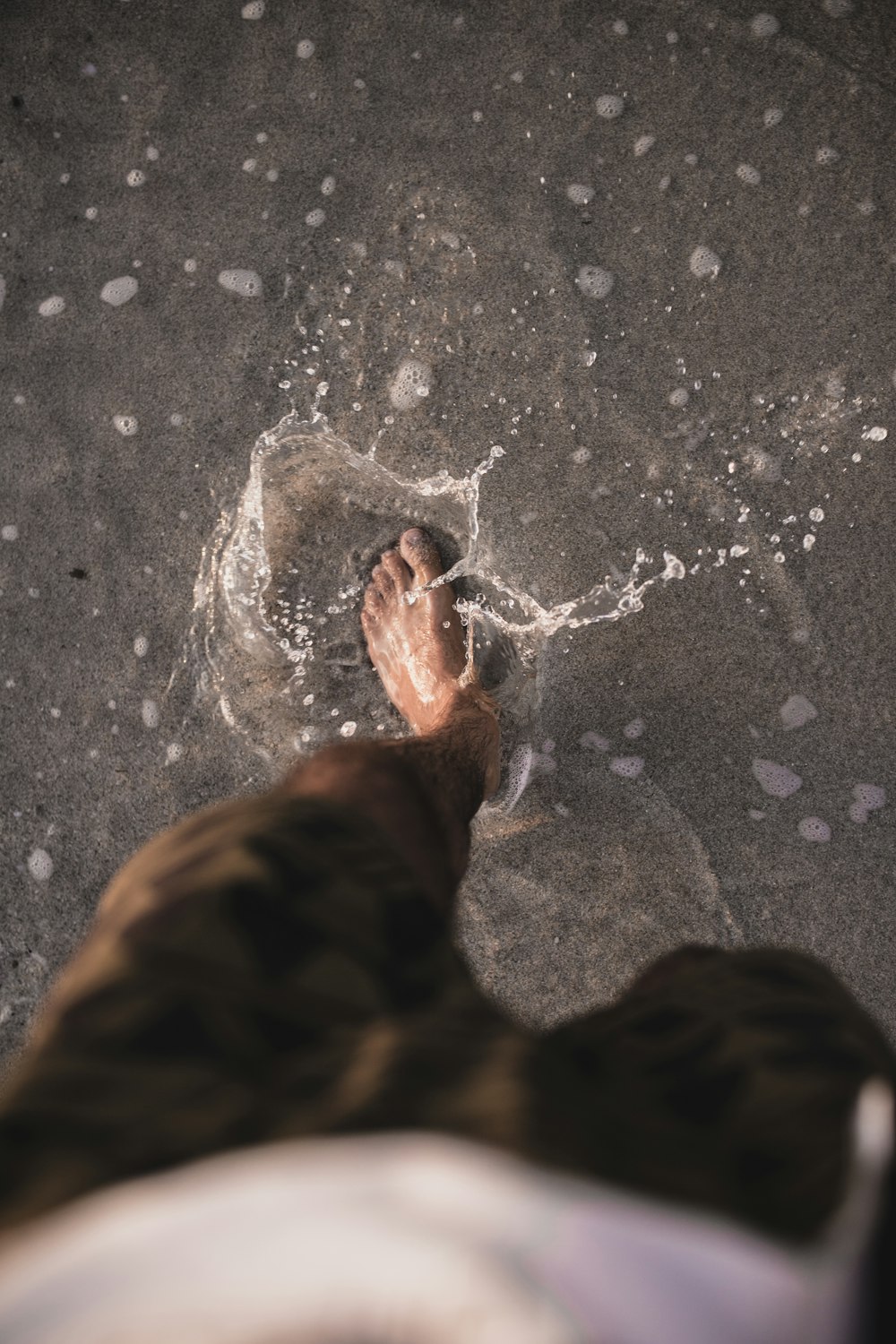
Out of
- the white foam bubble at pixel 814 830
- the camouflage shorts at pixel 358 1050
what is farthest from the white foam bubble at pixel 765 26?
the camouflage shorts at pixel 358 1050

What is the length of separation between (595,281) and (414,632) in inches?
33.4

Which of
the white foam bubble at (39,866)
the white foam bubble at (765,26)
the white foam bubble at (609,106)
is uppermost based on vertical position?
the white foam bubble at (765,26)

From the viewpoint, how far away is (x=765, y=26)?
178cm

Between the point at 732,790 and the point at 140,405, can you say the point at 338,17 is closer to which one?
the point at 140,405

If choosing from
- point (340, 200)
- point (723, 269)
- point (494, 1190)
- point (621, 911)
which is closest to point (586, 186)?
point (723, 269)

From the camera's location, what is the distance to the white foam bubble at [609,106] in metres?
1.81

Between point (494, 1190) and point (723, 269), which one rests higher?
point (723, 269)

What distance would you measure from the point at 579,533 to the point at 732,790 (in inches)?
25.5

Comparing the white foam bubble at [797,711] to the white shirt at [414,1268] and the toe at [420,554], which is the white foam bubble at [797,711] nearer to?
the toe at [420,554]

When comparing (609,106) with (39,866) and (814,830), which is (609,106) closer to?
(814,830)

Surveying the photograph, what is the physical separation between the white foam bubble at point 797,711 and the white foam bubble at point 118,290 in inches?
66.6

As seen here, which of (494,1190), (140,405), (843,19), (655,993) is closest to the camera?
(494,1190)

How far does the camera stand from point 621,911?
1872 mm

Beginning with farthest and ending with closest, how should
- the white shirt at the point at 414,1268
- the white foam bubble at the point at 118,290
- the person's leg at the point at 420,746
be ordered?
1. the white foam bubble at the point at 118,290
2. the person's leg at the point at 420,746
3. the white shirt at the point at 414,1268
